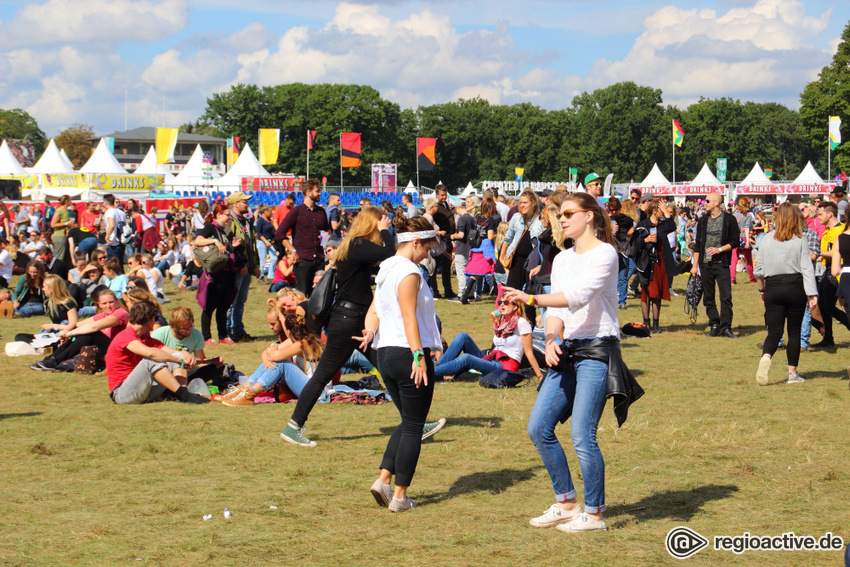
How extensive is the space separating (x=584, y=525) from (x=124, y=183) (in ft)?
147

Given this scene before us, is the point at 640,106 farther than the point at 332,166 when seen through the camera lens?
Yes

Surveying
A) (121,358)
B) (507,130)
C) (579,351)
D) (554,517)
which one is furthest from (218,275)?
(507,130)

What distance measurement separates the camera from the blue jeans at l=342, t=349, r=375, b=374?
32.4ft

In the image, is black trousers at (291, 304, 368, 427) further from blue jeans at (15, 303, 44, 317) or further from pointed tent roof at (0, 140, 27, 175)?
pointed tent roof at (0, 140, 27, 175)

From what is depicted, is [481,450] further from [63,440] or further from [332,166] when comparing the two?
[332,166]

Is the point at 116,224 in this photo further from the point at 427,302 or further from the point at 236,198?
the point at 427,302

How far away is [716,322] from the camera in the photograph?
494 inches

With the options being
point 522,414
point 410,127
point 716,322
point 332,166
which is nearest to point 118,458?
point 522,414

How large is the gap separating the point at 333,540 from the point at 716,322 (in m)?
9.40

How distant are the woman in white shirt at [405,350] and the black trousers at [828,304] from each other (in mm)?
7957

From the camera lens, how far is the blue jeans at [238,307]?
1176cm


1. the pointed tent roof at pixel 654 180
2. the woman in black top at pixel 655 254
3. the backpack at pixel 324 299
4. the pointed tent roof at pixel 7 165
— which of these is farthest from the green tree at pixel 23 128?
the backpack at pixel 324 299

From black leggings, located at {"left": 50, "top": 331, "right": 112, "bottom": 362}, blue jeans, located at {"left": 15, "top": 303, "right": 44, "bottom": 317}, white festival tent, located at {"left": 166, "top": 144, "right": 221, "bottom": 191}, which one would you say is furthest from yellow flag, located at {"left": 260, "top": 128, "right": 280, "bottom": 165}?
black leggings, located at {"left": 50, "top": 331, "right": 112, "bottom": 362}

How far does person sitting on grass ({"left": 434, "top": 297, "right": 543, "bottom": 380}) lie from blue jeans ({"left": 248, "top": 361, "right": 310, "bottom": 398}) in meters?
1.74
